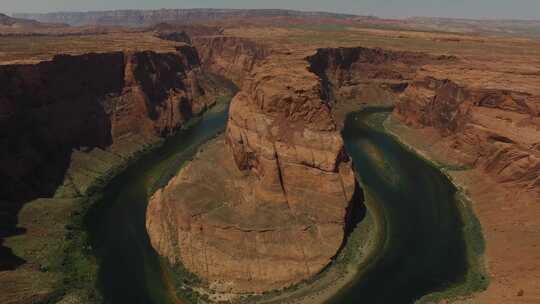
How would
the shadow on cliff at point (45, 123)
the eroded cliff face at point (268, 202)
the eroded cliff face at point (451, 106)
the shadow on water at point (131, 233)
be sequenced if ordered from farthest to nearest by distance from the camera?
the eroded cliff face at point (451, 106), the shadow on cliff at point (45, 123), the eroded cliff face at point (268, 202), the shadow on water at point (131, 233)

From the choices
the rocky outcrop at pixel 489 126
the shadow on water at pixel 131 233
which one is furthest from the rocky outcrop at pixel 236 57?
the shadow on water at pixel 131 233

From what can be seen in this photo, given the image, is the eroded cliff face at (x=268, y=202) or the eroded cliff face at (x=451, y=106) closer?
the eroded cliff face at (x=268, y=202)

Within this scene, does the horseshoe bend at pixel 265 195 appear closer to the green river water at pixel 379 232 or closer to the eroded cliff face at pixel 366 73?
the green river water at pixel 379 232

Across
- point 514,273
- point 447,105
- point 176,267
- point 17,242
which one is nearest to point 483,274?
point 514,273

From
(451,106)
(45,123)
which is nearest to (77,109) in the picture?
(45,123)

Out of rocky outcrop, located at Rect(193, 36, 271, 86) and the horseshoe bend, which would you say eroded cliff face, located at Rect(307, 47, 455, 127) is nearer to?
the horseshoe bend

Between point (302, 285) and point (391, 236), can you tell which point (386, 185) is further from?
point (302, 285)

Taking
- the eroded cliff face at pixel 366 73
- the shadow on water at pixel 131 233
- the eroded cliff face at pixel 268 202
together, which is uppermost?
the eroded cliff face at pixel 366 73
